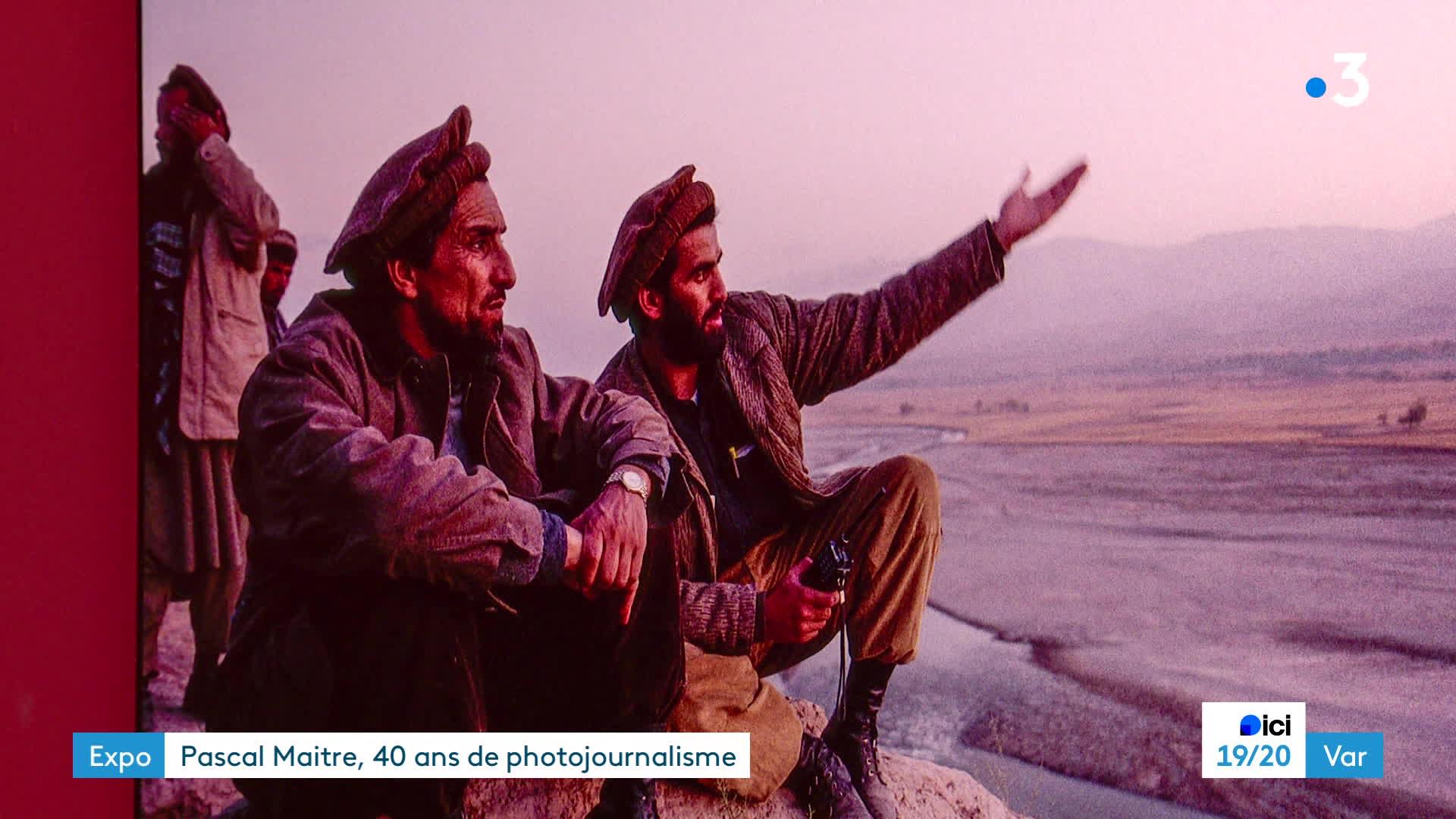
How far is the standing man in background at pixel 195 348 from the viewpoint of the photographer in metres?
2.91

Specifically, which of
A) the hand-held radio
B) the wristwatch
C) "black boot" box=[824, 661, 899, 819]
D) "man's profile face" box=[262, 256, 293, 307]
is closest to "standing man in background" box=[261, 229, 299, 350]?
"man's profile face" box=[262, 256, 293, 307]

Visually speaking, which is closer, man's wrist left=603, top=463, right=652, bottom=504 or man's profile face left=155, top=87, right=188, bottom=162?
man's wrist left=603, top=463, right=652, bottom=504

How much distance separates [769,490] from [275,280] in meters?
1.21

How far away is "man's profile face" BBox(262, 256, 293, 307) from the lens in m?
2.94

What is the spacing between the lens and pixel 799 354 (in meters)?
2.84

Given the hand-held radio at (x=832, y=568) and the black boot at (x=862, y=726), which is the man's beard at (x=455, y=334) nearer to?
the hand-held radio at (x=832, y=568)

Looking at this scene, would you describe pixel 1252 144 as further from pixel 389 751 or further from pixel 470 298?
pixel 389 751

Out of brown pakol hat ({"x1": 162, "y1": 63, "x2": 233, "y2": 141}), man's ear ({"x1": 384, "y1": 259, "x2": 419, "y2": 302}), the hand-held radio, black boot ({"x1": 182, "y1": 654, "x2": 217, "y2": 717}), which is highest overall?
brown pakol hat ({"x1": 162, "y1": 63, "x2": 233, "y2": 141})

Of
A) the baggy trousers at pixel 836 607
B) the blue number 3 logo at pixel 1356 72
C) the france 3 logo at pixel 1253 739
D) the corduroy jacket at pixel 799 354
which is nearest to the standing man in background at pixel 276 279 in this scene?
the corduroy jacket at pixel 799 354

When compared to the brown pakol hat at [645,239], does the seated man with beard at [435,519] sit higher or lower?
lower

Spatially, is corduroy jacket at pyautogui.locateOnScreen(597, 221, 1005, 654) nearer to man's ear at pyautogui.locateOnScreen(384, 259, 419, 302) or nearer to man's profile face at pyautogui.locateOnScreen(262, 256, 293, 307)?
man's ear at pyautogui.locateOnScreen(384, 259, 419, 302)

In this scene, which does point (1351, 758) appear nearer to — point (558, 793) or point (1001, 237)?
point (1001, 237)

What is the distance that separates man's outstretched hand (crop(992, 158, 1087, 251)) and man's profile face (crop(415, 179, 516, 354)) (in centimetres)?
106
